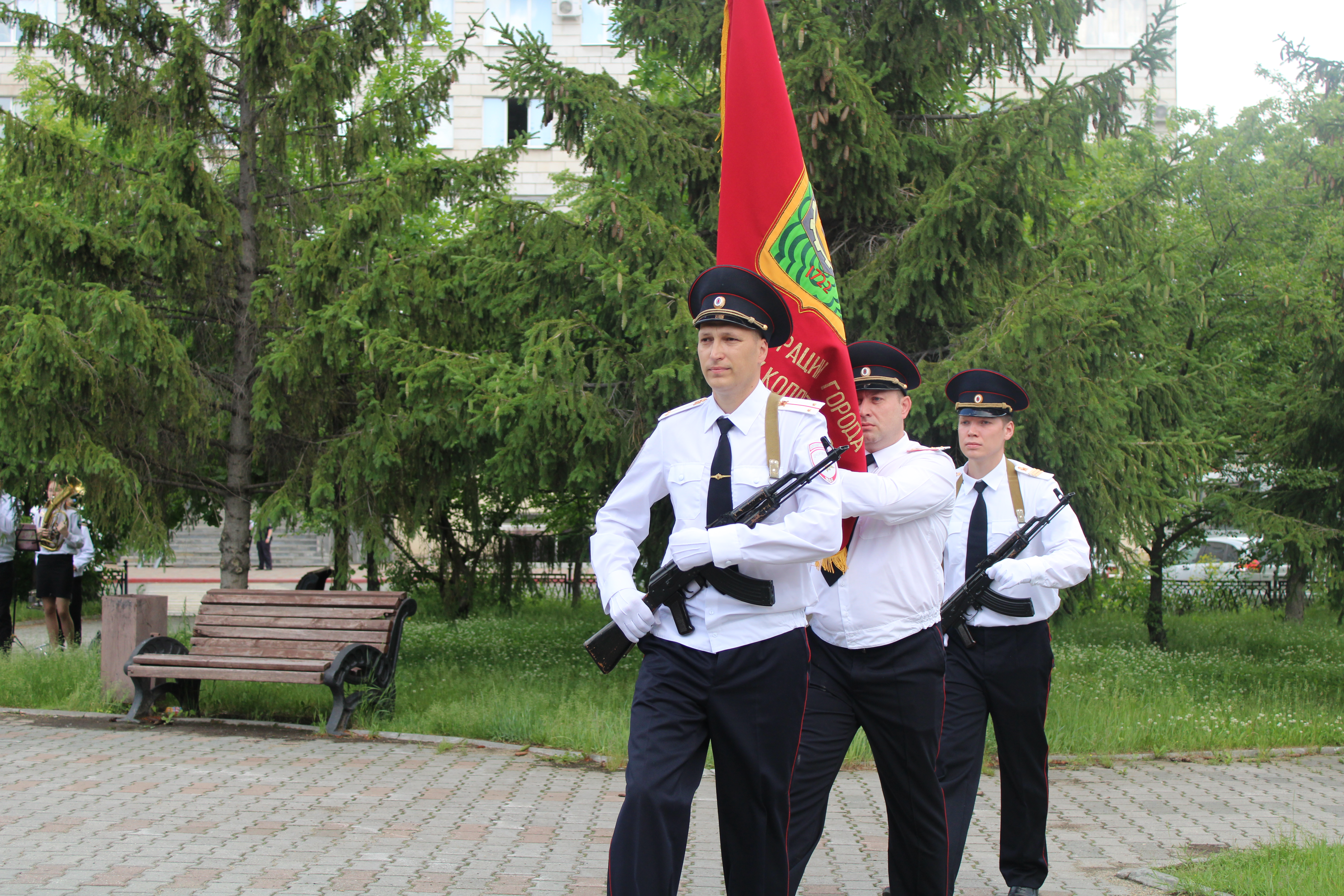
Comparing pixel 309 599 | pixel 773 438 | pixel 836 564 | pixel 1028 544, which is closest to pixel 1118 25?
pixel 309 599

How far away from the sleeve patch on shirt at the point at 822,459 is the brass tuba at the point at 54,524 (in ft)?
31.6

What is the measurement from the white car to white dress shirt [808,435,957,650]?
28.6ft

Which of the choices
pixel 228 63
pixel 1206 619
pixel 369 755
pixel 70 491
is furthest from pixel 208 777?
pixel 1206 619

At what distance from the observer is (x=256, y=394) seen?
29.9 feet

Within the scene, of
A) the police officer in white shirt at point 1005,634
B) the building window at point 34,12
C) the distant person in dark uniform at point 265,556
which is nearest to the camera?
the police officer in white shirt at point 1005,634

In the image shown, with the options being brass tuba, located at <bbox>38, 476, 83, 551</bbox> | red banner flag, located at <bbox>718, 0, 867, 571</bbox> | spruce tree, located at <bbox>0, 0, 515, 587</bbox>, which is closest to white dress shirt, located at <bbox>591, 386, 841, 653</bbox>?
red banner flag, located at <bbox>718, 0, 867, 571</bbox>

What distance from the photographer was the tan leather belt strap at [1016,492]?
15.6 feet

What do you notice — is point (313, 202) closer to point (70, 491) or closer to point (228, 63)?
point (228, 63)

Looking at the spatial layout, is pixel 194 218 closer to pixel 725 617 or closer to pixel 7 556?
pixel 7 556

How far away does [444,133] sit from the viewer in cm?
3828

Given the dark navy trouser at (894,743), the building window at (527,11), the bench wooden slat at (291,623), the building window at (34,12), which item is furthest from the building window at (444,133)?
the dark navy trouser at (894,743)

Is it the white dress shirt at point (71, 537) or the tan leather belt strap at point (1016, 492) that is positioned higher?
the tan leather belt strap at point (1016, 492)

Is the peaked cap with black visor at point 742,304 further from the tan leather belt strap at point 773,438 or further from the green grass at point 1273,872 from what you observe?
the green grass at point 1273,872

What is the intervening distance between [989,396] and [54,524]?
954cm
